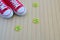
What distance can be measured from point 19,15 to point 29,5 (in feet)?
0.48

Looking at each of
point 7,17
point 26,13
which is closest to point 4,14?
point 7,17

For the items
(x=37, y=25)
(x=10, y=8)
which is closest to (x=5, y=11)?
(x=10, y=8)

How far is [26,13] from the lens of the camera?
1069 mm

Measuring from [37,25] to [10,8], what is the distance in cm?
27

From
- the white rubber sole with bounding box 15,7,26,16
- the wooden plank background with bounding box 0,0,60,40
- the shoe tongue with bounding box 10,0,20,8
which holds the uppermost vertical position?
the shoe tongue with bounding box 10,0,20,8

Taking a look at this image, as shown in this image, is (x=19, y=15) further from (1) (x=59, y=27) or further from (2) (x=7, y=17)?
(1) (x=59, y=27)

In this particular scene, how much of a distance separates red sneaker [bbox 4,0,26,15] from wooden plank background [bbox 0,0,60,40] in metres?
0.06

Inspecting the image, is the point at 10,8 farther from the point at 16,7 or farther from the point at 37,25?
the point at 37,25

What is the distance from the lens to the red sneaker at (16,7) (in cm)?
101

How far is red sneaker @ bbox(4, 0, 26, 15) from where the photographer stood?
3.31ft

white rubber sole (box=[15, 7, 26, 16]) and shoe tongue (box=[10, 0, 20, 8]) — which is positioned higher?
shoe tongue (box=[10, 0, 20, 8])

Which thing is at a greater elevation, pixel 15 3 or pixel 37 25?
pixel 15 3

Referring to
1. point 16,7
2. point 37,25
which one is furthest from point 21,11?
point 37,25

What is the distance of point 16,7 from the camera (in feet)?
3.33
